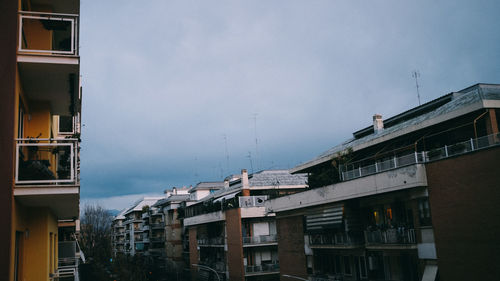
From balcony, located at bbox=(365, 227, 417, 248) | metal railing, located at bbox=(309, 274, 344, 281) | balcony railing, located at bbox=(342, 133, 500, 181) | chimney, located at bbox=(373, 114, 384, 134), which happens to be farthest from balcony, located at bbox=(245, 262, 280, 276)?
chimney, located at bbox=(373, 114, 384, 134)

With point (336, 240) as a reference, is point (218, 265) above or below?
below

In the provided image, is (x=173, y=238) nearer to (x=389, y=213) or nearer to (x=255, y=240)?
(x=255, y=240)

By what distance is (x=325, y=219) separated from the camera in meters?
30.8

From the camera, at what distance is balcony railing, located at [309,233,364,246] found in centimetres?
2806

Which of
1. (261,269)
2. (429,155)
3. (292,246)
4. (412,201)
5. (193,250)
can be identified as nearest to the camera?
(429,155)

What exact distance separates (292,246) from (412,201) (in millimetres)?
15518

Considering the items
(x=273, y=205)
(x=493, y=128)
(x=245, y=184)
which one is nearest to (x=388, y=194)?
(x=493, y=128)

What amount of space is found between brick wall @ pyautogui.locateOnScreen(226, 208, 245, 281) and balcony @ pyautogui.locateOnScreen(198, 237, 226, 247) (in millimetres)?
2292

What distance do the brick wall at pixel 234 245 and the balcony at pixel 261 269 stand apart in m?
0.59

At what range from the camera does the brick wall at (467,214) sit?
18.4 m

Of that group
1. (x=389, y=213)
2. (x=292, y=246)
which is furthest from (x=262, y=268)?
(x=389, y=213)

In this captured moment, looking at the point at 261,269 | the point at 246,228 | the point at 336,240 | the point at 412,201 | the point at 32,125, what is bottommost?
the point at 261,269

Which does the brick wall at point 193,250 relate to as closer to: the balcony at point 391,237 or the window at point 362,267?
the window at point 362,267

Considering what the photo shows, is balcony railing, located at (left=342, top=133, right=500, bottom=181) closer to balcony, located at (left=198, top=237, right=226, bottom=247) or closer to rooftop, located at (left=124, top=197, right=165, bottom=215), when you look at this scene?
balcony, located at (left=198, top=237, right=226, bottom=247)
